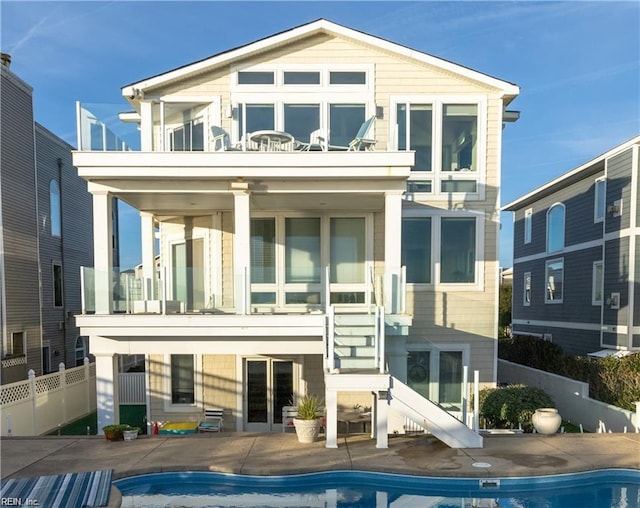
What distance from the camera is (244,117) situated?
10992 mm

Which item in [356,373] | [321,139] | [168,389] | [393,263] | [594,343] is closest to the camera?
[356,373]

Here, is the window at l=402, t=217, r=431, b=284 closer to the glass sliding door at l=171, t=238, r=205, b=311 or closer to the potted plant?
the potted plant

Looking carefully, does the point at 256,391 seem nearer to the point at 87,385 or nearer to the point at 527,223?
the point at 87,385

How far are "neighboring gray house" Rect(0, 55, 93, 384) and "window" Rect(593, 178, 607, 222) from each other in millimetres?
21381

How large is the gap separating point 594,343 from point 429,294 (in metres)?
9.42

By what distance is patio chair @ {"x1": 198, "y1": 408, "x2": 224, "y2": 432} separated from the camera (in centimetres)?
1029

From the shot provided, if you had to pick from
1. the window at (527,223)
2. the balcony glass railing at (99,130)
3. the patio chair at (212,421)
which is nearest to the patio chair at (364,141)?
the balcony glass railing at (99,130)

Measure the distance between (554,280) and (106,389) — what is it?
18689 millimetres

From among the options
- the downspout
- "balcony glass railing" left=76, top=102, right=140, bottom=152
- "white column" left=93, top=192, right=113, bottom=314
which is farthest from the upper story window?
the downspout

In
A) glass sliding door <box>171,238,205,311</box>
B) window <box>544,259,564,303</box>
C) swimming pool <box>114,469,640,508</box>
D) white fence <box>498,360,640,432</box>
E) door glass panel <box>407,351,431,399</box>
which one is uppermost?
glass sliding door <box>171,238,205,311</box>

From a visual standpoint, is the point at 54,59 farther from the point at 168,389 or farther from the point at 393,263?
the point at 393,263

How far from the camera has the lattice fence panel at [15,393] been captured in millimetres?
9359

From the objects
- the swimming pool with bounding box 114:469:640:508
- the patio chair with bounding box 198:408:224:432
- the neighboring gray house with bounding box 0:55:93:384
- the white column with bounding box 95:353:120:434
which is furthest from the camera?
the neighboring gray house with bounding box 0:55:93:384

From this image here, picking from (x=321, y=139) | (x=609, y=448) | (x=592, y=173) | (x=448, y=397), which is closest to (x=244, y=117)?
(x=321, y=139)
